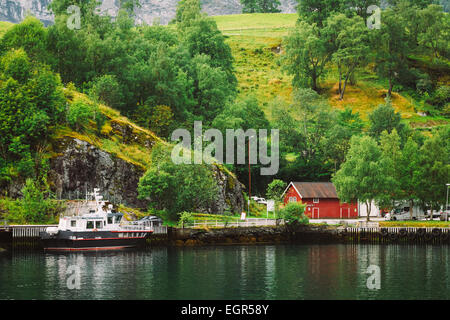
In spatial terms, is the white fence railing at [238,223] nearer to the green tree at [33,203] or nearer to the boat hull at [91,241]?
the boat hull at [91,241]

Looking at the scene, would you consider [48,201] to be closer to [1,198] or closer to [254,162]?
[1,198]

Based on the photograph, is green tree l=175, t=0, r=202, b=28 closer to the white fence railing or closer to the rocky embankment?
the white fence railing

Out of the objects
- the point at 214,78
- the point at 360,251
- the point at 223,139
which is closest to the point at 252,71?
the point at 214,78

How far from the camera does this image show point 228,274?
49000mm

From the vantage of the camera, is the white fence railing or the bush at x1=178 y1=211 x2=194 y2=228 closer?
the bush at x1=178 y1=211 x2=194 y2=228

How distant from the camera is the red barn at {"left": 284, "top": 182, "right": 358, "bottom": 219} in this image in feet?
312

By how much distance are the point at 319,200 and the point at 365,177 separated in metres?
13.8

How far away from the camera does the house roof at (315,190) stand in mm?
94981

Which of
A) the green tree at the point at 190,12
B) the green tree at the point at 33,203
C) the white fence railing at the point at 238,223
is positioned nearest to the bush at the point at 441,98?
the green tree at the point at 190,12

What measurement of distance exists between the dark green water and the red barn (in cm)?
2741

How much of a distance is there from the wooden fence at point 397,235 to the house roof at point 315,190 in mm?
17619

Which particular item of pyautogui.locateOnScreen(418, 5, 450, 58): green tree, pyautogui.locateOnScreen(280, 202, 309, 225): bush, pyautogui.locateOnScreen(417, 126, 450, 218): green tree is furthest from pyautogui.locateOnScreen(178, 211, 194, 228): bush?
pyautogui.locateOnScreen(418, 5, 450, 58): green tree

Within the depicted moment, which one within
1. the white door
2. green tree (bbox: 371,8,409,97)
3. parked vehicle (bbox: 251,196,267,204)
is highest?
green tree (bbox: 371,8,409,97)

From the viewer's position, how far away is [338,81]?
481ft
